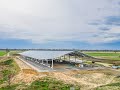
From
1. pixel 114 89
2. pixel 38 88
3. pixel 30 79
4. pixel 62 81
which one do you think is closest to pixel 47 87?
pixel 38 88

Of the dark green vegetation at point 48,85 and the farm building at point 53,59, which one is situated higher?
the farm building at point 53,59

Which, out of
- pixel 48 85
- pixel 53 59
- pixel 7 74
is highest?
pixel 53 59

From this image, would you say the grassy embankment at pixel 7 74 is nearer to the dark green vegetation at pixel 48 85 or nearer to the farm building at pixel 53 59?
the dark green vegetation at pixel 48 85

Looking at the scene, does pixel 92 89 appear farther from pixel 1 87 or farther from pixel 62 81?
pixel 1 87

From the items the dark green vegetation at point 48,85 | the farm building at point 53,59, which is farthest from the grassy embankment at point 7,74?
the farm building at point 53,59

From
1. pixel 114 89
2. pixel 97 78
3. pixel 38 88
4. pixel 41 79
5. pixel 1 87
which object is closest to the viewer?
pixel 114 89

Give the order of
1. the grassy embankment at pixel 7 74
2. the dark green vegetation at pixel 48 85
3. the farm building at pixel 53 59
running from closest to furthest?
1. the dark green vegetation at pixel 48 85
2. the grassy embankment at pixel 7 74
3. the farm building at pixel 53 59

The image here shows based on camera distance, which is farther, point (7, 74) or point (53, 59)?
point (53, 59)

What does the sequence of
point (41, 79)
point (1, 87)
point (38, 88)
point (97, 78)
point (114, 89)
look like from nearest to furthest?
A: 1. point (114, 89)
2. point (38, 88)
3. point (1, 87)
4. point (41, 79)
5. point (97, 78)

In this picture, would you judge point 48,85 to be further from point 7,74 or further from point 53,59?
point 53,59

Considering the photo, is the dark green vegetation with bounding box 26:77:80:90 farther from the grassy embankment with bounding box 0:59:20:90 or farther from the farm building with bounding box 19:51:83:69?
the farm building with bounding box 19:51:83:69

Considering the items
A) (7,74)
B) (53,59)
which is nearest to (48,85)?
(7,74)
